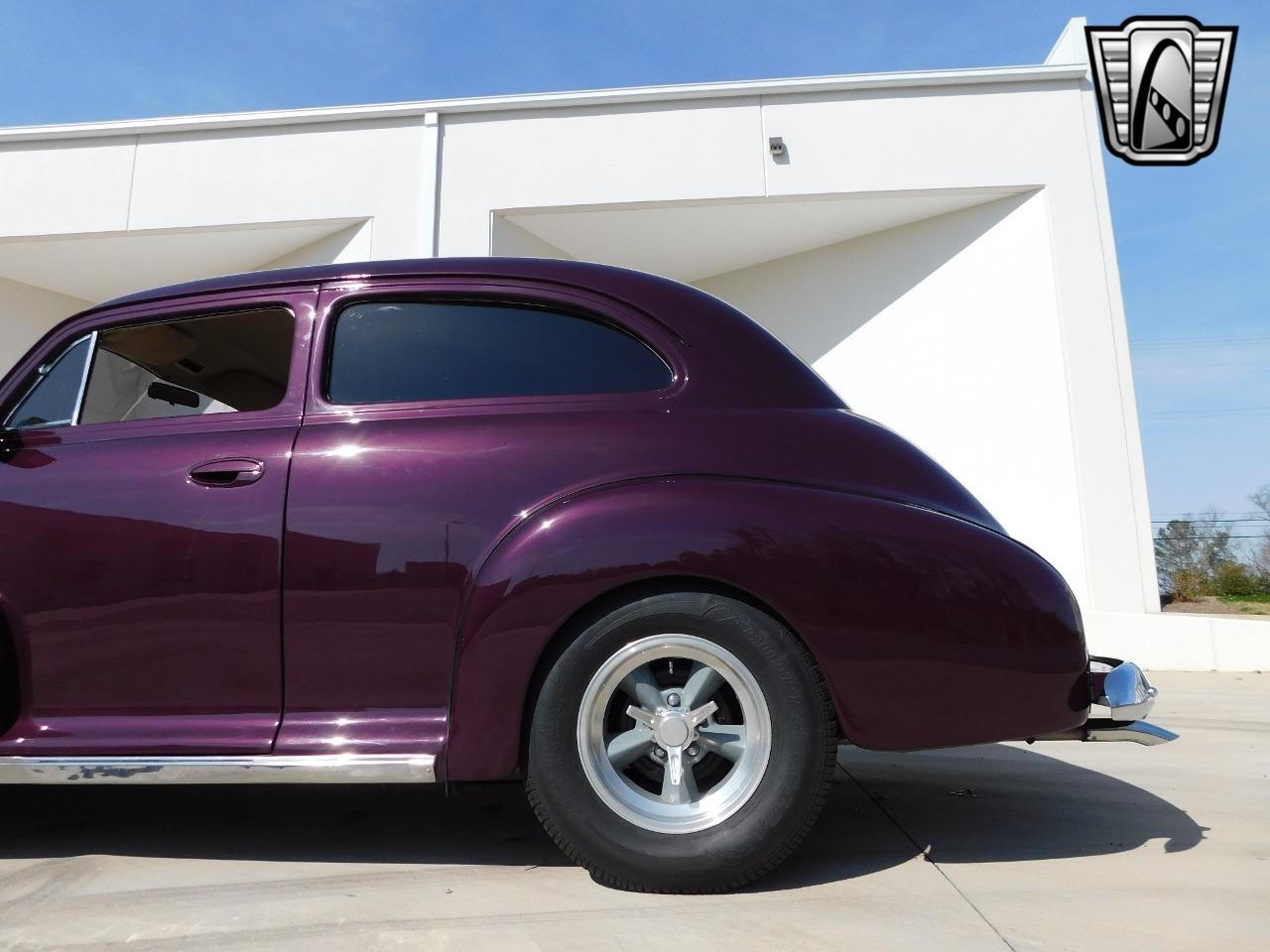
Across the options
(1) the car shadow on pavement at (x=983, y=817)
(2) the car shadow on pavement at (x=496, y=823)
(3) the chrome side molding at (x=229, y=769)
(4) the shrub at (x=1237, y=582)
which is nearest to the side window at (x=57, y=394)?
(3) the chrome side molding at (x=229, y=769)

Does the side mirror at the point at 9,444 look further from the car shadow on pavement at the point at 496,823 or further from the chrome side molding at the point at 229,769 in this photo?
the car shadow on pavement at the point at 496,823

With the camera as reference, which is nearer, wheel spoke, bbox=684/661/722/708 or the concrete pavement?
the concrete pavement

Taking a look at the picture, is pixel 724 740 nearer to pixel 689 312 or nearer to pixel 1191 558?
pixel 689 312

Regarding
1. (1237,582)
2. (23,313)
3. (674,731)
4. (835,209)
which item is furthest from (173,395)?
(1237,582)

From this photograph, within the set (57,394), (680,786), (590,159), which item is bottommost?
(680,786)

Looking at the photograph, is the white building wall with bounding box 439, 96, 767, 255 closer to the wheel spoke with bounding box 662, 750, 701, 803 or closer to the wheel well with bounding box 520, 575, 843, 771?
the wheel well with bounding box 520, 575, 843, 771

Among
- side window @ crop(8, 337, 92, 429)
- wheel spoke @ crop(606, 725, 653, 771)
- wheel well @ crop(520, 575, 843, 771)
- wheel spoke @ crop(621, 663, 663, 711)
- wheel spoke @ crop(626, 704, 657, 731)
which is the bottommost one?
wheel spoke @ crop(606, 725, 653, 771)

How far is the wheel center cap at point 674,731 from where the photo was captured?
1.96m

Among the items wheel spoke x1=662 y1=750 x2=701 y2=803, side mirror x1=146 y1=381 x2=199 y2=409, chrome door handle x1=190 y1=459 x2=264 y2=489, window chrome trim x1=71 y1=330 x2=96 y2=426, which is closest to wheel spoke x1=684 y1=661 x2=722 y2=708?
wheel spoke x1=662 y1=750 x2=701 y2=803

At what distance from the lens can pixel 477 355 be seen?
233 centimetres

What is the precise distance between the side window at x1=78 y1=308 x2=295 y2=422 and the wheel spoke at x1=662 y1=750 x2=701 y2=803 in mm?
1622

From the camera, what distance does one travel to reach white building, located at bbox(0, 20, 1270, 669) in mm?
8250

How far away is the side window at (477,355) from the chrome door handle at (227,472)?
29 centimetres

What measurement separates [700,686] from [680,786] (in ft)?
0.81
